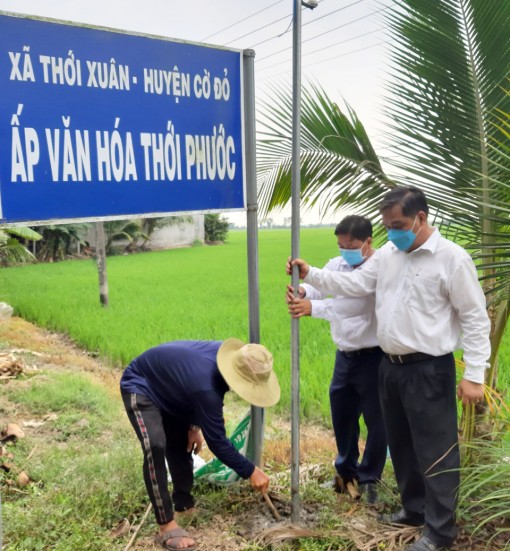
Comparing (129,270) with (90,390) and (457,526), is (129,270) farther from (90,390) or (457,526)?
(457,526)

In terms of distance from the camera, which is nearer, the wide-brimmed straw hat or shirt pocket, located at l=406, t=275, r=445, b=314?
shirt pocket, located at l=406, t=275, r=445, b=314

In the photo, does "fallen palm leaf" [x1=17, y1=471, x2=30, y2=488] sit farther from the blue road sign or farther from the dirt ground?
the blue road sign

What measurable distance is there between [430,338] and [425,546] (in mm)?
851

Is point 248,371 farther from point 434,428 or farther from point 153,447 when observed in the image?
point 434,428

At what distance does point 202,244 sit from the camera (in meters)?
32.9

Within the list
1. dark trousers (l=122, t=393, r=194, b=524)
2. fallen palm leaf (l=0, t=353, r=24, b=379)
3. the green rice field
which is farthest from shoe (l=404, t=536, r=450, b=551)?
fallen palm leaf (l=0, t=353, r=24, b=379)

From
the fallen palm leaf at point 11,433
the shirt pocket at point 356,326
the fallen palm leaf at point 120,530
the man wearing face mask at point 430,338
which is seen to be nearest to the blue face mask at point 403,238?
the man wearing face mask at point 430,338

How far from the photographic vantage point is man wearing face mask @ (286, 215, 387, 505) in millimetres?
3068

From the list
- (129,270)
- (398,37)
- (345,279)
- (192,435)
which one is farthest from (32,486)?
(129,270)

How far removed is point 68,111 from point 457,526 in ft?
7.76

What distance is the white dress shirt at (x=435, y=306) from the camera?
8.05 feet

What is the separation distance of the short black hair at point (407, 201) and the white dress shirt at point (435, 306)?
0.42 ft

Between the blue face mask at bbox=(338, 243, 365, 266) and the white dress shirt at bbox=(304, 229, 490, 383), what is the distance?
1.27 ft

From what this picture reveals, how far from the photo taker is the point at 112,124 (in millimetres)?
2504
